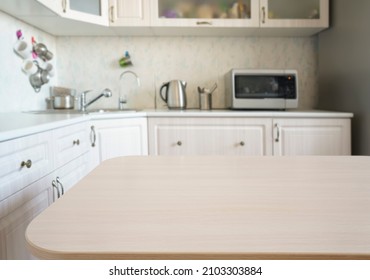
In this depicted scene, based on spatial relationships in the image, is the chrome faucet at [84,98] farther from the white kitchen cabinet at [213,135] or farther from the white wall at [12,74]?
the white kitchen cabinet at [213,135]

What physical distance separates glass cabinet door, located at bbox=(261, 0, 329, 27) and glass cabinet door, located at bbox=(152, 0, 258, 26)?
0.10 metres

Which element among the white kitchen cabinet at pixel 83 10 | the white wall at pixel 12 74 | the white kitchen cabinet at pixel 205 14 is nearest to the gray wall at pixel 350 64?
the white kitchen cabinet at pixel 205 14

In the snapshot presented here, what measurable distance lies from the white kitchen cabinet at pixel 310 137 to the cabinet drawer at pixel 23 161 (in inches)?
58.9

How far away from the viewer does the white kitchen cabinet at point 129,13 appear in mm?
2518

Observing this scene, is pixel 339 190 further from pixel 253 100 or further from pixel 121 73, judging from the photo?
pixel 121 73

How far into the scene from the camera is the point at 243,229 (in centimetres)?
43

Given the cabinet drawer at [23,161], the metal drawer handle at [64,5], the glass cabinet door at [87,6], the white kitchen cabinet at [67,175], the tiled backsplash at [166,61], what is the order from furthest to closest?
the tiled backsplash at [166,61] < the glass cabinet door at [87,6] < the metal drawer handle at [64,5] < the white kitchen cabinet at [67,175] < the cabinet drawer at [23,161]

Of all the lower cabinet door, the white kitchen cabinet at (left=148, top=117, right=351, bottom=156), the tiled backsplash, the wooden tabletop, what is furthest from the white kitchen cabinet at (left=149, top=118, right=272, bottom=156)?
the wooden tabletop

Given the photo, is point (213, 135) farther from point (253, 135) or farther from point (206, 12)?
point (206, 12)

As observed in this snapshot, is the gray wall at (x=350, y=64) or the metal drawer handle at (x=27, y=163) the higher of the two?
the gray wall at (x=350, y=64)

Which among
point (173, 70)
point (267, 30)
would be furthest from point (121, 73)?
point (267, 30)

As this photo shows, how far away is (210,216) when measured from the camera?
1.58 ft

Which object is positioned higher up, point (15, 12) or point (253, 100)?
point (15, 12)
